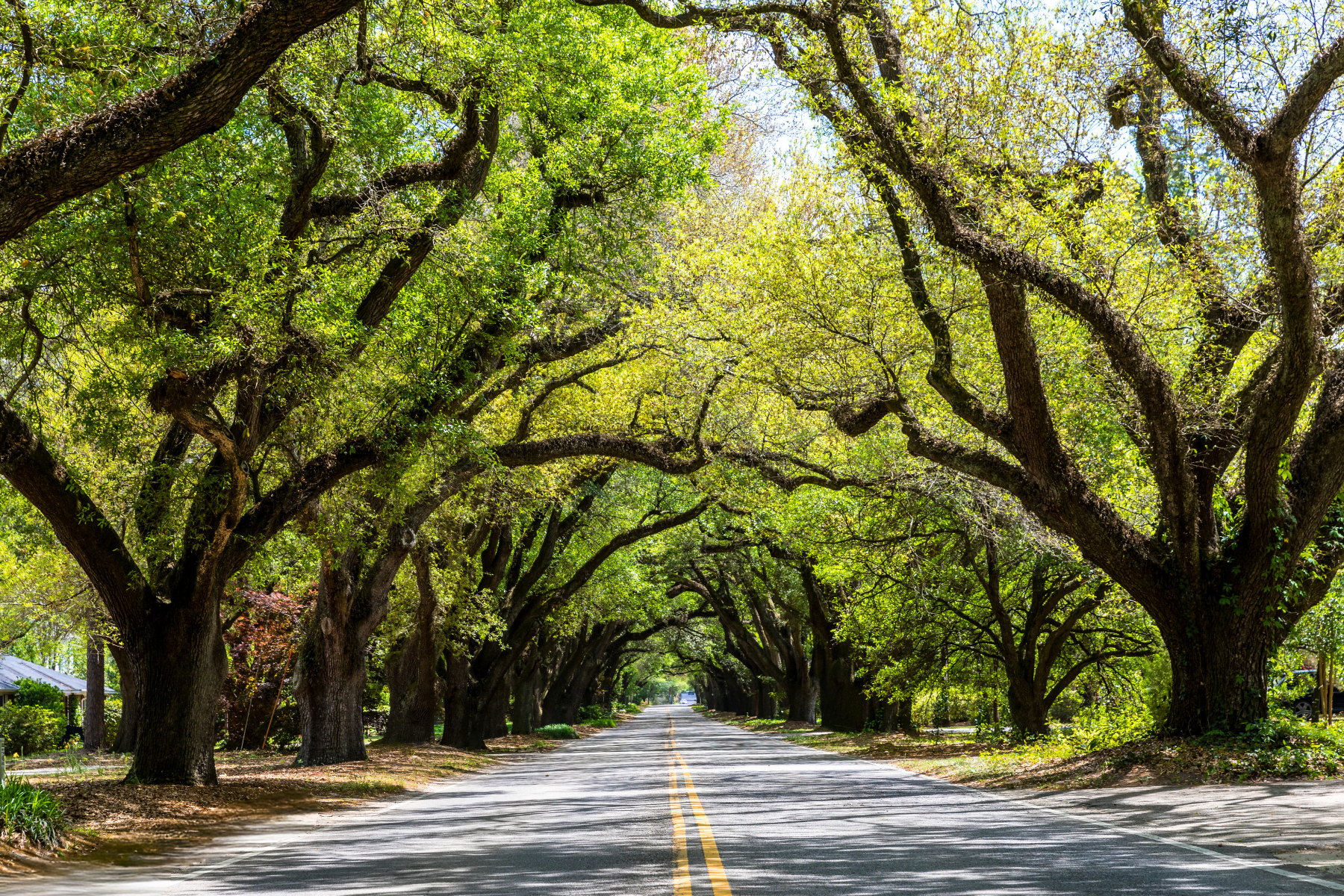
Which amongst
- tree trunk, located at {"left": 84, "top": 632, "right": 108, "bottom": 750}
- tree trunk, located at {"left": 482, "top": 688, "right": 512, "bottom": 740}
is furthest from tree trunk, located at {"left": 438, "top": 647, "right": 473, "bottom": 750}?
tree trunk, located at {"left": 84, "top": 632, "right": 108, "bottom": 750}

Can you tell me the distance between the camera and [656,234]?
19812 mm

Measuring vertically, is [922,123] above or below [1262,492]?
above

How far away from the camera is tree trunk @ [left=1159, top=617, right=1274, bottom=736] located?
14.3 m

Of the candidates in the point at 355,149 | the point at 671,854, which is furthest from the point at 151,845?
the point at 355,149

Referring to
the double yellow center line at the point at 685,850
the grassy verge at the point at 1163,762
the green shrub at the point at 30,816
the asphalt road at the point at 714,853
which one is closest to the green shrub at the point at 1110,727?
the grassy verge at the point at 1163,762

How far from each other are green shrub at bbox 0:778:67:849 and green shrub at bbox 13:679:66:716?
3138 centimetres

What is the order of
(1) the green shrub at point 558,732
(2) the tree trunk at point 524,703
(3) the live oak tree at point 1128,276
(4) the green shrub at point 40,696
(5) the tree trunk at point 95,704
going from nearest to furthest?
(3) the live oak tree at point 1128,276 → (5) the tree trunk at point 95,704 → (4) the green shrub at point 40,696 → (2) the tree trunk at point 524,703 → (1) the green shrub at point 558,732

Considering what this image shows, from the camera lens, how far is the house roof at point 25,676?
40.1 metres

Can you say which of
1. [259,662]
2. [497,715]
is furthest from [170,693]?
[497,715]

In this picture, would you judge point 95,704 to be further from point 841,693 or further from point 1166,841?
point 1166,841

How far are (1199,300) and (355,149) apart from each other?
11.4 m

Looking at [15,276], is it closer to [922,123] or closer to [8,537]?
[922,123]

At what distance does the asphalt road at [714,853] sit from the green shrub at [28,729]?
23.3 m

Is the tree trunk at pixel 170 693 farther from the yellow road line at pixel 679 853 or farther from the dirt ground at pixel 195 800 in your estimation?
the yellow road line at pixel 679 853
